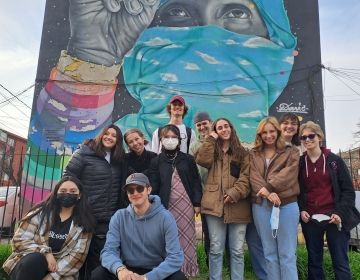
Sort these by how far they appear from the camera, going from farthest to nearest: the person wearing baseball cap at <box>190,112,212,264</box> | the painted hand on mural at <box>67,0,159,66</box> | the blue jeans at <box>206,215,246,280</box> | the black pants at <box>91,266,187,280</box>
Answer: the painted hand on mural at <box>67,0,159,66</box>, the person wearing baseball cap at <box>190,112,212,264</box>, the blue jeans at <box>206,215,246,280</box>, the black pants at <box>91,266,187,280</box>

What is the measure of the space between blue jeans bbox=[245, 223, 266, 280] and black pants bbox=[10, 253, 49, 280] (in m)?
2.24

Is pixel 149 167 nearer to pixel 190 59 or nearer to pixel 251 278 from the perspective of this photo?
pixel 251 278

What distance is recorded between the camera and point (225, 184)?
369 cm

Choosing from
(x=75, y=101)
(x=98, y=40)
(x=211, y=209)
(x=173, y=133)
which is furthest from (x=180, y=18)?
(x=211, y=209)

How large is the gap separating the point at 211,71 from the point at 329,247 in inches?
266

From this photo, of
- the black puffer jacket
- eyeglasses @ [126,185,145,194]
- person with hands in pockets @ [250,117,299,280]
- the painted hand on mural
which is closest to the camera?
eyeglasses @ [126,185,145,194]

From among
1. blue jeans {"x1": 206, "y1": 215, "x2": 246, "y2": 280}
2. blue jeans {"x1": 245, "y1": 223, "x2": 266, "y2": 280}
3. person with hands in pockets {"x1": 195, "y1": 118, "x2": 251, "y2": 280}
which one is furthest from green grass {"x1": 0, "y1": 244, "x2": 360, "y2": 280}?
person with hands in pockets {"x1": 195, "y1": 118, "x2": 251, "y2": 280}

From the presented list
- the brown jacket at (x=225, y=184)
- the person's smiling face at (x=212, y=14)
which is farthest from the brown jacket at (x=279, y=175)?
the person's smiling face at (x=212, y=14)

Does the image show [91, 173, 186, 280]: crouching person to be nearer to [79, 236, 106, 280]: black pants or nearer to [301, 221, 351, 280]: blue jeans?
[79, 236, 106, 280]: black pants

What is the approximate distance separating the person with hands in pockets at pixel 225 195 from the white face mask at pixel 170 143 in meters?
0.28

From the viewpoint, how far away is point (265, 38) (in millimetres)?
9523

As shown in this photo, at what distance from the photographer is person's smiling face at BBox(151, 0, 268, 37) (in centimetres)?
970

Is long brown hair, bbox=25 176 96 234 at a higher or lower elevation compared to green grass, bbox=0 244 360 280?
higher

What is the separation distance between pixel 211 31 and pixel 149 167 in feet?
22.8
